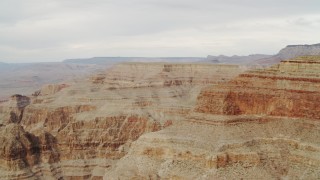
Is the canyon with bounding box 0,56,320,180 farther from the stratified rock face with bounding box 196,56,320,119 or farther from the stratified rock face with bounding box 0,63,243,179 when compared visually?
the stratified rock face with bounding box 0,63,243,179

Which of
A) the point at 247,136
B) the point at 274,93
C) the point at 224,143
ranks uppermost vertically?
the point at 274,93

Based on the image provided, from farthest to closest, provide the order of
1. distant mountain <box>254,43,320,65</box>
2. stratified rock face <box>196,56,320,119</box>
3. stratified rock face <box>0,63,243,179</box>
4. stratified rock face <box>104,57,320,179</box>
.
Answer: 1. distant mountain <box>254,43,320,65</box>
2. stratified rock face <box>0,63,243,179</box>
3. stratified rock face <box>196,56,320,119</box>
4. stratified rock face <box>104,57,320,179</box>

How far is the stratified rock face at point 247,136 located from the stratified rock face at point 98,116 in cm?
1439

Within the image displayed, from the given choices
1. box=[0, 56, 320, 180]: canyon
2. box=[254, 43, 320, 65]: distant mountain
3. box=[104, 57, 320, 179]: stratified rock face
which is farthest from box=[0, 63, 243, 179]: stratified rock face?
box=[254, 43, 320, 65]: distant mountain

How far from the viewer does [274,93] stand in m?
52.5

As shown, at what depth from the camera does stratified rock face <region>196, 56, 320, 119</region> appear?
50.8 meters

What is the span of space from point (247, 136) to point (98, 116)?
39653 mm

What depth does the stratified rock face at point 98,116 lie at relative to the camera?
63.8 metres

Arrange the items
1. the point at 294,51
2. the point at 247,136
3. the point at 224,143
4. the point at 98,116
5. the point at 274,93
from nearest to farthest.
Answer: the point at 224,143, the point at 247,136, the point at 274,93, the point at 98,116, the point at 294,51

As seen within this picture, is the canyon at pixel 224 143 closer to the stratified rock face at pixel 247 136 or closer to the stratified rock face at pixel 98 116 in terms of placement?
the stratified rock face at pixel 247 136

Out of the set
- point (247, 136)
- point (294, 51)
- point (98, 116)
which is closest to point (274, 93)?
point (247, 136)

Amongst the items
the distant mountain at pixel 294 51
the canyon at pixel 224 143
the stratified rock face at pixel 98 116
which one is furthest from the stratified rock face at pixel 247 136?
the distant mountain at pixel 294 51

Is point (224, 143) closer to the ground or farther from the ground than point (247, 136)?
closer to the ground

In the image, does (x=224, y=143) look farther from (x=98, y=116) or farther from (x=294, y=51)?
(x=294, y=51)
